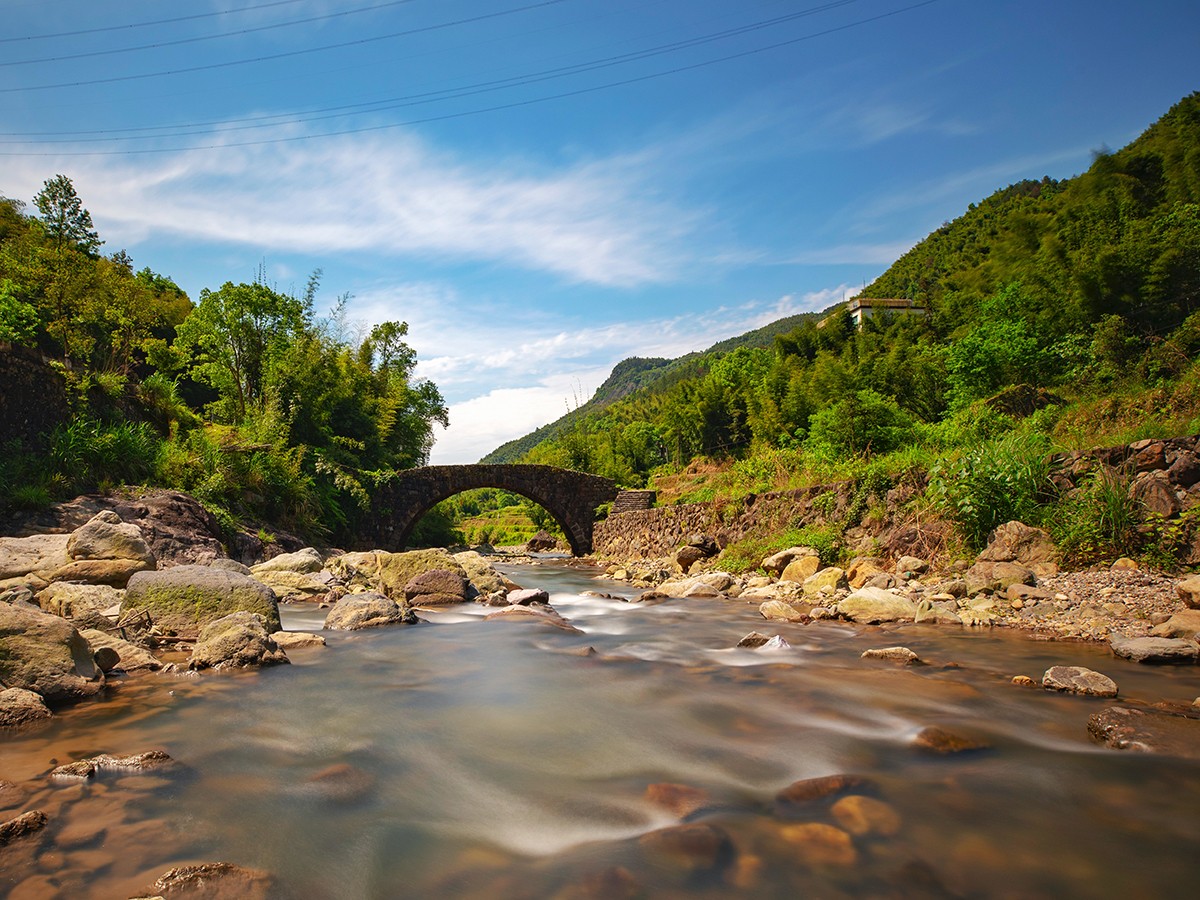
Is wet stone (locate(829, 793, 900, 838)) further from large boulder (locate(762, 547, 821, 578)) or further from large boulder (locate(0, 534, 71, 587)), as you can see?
large boulder (locate(762, 547, 821, 578))

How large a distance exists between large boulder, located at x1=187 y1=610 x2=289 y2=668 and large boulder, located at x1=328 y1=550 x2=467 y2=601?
15.6ft

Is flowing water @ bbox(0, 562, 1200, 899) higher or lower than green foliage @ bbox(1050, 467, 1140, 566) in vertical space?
lower

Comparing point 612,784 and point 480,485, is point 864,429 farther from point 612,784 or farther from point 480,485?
point 480,485

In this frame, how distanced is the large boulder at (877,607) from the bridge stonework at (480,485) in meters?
20.3

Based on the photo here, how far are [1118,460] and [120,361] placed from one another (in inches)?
859

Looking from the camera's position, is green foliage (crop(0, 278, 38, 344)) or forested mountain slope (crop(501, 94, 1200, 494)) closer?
green foliage (crop(0, 278, 38, 344))

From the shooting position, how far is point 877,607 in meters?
7.44

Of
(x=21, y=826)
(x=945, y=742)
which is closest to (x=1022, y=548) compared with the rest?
(x=945, y=742)

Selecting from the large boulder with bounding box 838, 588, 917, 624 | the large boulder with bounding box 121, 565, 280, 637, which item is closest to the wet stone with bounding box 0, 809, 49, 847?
the large boulder with bounding box 121, 565, 280, 637

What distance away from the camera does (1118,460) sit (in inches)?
287

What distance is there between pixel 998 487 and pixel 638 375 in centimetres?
15712

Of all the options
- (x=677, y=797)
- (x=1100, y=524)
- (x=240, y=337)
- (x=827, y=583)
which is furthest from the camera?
(x=240, y=337)

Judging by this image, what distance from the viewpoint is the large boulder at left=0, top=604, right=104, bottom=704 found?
4.05m

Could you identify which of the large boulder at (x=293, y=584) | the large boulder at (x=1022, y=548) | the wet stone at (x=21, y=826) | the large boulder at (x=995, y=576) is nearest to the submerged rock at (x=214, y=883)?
the wet stone at (x=21, y=826)
